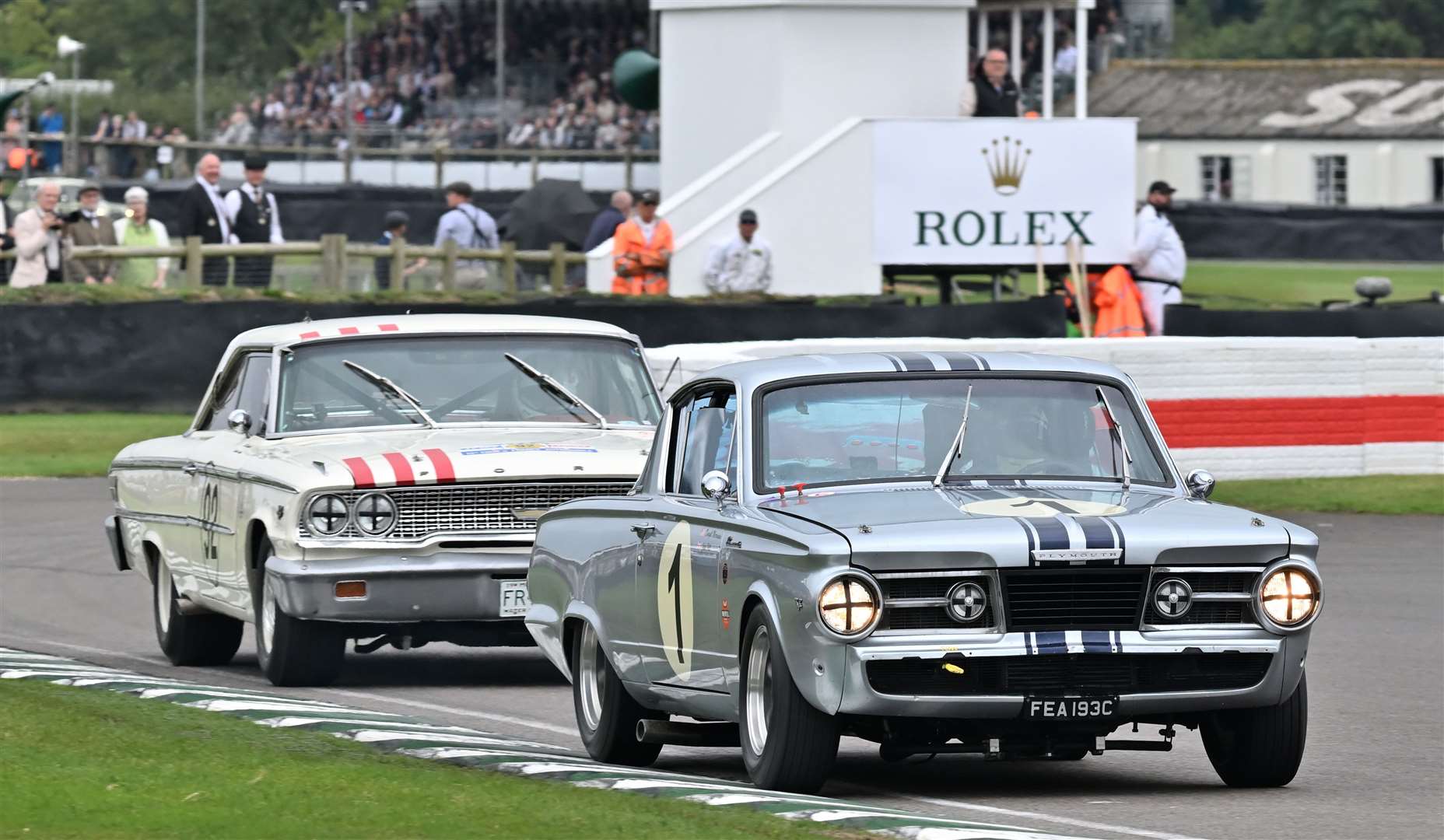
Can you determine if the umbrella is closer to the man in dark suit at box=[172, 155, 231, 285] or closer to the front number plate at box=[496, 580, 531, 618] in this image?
the man in dark suit at box=[172, 155, 231, 285]

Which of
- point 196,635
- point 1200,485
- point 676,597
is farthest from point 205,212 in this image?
point 1200,485

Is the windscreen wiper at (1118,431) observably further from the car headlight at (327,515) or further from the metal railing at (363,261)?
the metal railing at (363,261)

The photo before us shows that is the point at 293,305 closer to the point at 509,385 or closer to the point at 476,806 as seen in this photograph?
the point at 509,385

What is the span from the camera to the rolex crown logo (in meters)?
27.6

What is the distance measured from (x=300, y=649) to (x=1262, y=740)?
179 inches

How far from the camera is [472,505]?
1102 centimetres

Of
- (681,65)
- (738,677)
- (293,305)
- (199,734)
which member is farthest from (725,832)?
(681,65)

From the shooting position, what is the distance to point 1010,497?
789 cm

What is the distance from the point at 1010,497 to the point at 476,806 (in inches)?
73.5

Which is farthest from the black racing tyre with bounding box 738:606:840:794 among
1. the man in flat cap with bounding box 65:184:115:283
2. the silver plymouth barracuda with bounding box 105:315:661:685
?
the man in flat cap with bounding box 65:184:115:283

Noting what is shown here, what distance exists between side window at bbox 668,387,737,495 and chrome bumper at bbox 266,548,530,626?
2.01 metres

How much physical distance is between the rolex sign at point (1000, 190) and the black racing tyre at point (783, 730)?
20230 mm

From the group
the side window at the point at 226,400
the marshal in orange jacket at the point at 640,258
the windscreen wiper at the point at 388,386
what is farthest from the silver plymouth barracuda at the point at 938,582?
the marshal in orange jacket at the point at 640,258

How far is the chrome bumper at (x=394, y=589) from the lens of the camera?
10797 mm
